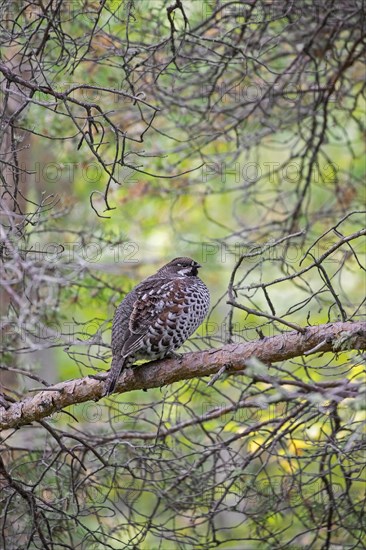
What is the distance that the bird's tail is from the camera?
15.4 ft

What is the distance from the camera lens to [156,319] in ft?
17.5

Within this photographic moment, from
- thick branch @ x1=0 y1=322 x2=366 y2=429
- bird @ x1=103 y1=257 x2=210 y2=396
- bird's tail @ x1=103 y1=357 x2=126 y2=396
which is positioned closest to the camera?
thick branch @ x1=0 y1=322 x2=366 y2=429

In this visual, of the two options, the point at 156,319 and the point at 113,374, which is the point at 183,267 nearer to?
the point at 156,319

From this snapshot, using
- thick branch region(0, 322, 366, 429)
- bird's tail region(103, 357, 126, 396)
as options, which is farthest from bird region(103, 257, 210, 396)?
thick branch region(0, 322, 366, 429)

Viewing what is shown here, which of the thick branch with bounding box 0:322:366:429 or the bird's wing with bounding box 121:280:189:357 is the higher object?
the bird's wing with bounding box 121:280:189:357

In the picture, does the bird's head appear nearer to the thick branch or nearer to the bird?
the bird

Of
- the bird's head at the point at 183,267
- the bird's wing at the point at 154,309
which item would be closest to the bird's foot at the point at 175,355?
the bird's wing at the point at 154,309

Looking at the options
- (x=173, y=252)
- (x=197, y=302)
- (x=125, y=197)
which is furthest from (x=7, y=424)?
(x=173, y=252)

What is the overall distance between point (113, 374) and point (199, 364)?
2.07 feet

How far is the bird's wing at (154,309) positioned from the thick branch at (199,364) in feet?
1.00

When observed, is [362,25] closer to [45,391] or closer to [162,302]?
[162,302]

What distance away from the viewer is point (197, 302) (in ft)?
17.9

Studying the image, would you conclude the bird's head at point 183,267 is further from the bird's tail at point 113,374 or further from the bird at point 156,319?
the bird's tail at point 113,374

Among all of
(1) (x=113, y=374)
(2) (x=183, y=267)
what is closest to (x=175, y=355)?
(1) (x=113, y=374)
